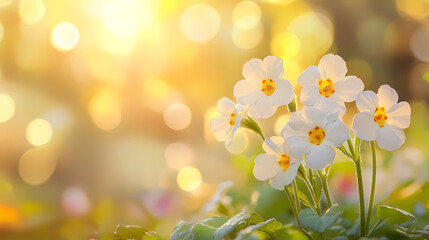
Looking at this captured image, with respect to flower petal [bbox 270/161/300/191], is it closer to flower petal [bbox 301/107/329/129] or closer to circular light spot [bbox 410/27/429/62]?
flower petal [bbox 301/107/329/129]

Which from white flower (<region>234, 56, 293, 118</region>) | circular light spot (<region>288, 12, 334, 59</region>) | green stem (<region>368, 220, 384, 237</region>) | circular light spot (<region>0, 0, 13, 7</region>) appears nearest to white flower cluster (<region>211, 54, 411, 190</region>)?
white flower (<region>234, 56, 293, 118</region>)

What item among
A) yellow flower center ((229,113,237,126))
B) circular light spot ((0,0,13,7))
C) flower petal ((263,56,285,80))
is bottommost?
yellow flower center ((229,113,237,126))

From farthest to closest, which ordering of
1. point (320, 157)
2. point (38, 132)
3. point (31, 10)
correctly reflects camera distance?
point (38, 132) → point (31, 10) → point (320, 157)

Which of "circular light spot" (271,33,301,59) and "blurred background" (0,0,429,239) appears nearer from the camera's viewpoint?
"blurred background" (0,0,429,239)

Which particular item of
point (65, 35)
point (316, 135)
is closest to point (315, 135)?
point (316, 135)

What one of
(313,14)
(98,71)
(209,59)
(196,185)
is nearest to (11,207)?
(196,185)

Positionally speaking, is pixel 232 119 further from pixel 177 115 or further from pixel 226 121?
pixel 177 115

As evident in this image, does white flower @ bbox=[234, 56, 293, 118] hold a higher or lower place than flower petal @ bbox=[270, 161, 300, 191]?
higher
